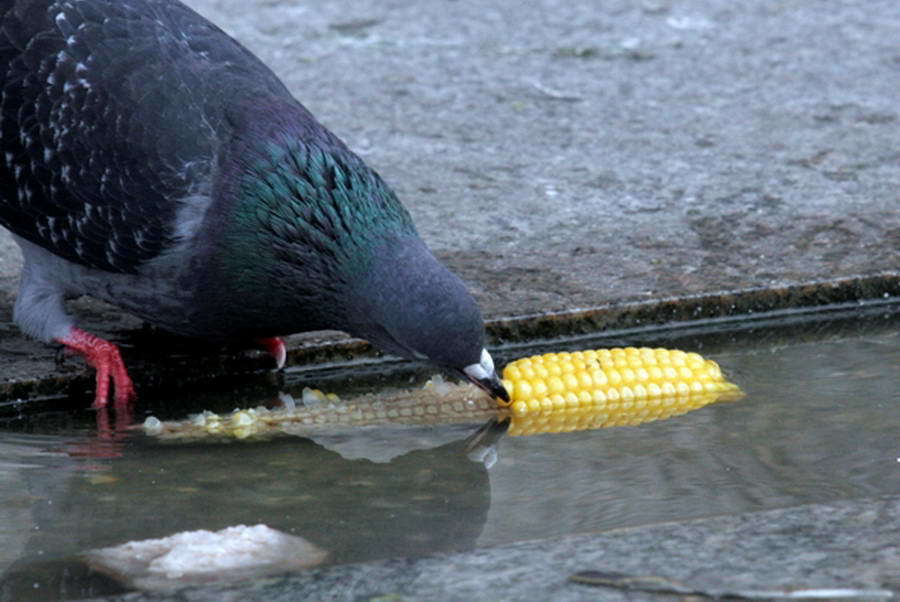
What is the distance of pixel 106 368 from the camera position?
4242mm

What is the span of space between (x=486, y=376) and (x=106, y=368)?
114 cm

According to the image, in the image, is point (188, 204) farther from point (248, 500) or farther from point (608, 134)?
point (608, 134)

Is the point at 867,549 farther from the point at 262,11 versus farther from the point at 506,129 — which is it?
the point at 262,11

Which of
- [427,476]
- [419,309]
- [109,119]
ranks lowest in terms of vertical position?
[427,476]

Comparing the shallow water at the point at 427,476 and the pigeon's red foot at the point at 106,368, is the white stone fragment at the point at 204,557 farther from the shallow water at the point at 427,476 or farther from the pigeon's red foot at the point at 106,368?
the pigeon's red foot at the point at 106,368

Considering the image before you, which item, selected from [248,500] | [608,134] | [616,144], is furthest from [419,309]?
[608,134]

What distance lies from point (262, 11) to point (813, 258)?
3740mm

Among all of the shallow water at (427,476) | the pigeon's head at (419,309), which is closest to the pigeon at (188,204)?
the pigeon's head at (419,309)

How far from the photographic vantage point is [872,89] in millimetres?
6578

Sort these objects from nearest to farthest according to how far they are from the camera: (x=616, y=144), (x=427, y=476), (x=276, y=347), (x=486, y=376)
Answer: (x=427, y=476) → (x=486, y=376) → (x=276, y=347) → (x=616, y=144)

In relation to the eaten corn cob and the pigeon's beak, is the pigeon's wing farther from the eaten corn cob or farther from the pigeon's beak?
the pigeon's beak

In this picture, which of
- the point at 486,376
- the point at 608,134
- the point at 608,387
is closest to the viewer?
the point at 486,376

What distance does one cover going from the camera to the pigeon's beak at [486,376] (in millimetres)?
3852

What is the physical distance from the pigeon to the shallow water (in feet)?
1.00
